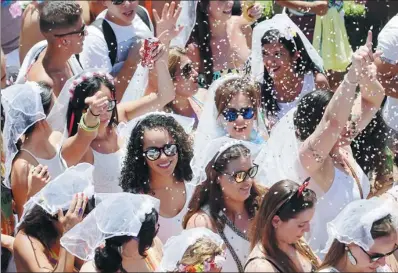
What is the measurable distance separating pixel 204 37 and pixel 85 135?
68.3 inches

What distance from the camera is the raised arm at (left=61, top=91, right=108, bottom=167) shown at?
572 centimetres

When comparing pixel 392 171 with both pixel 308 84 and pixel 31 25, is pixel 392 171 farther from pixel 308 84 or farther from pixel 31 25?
pixel 31 25

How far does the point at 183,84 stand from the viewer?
652 centimetres

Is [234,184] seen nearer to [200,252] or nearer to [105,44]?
[200,252]

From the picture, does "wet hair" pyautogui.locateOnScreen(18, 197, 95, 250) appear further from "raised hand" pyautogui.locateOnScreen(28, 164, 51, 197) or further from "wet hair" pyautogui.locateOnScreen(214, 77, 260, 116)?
"wet hair" pyautogui.locateOnScreen(214, 77, 260, 116)

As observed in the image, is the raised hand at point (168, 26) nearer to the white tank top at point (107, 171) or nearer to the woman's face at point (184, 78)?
the woman's face at point (184, 78)

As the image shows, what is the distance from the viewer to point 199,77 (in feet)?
22.9

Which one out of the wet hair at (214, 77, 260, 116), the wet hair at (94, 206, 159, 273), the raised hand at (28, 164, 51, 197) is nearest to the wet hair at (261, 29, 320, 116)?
the wet hair at (214, 77, 260, 116)

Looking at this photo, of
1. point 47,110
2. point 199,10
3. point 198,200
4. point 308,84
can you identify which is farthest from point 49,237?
point 199,10

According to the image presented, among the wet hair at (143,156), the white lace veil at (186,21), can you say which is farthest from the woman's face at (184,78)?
the wet hair at (143,156)

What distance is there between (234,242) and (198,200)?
0.29 m

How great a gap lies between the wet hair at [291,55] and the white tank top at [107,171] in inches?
42.7

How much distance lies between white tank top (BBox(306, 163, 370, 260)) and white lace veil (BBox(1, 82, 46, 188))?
4.62 ft

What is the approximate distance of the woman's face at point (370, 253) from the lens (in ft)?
15.7
